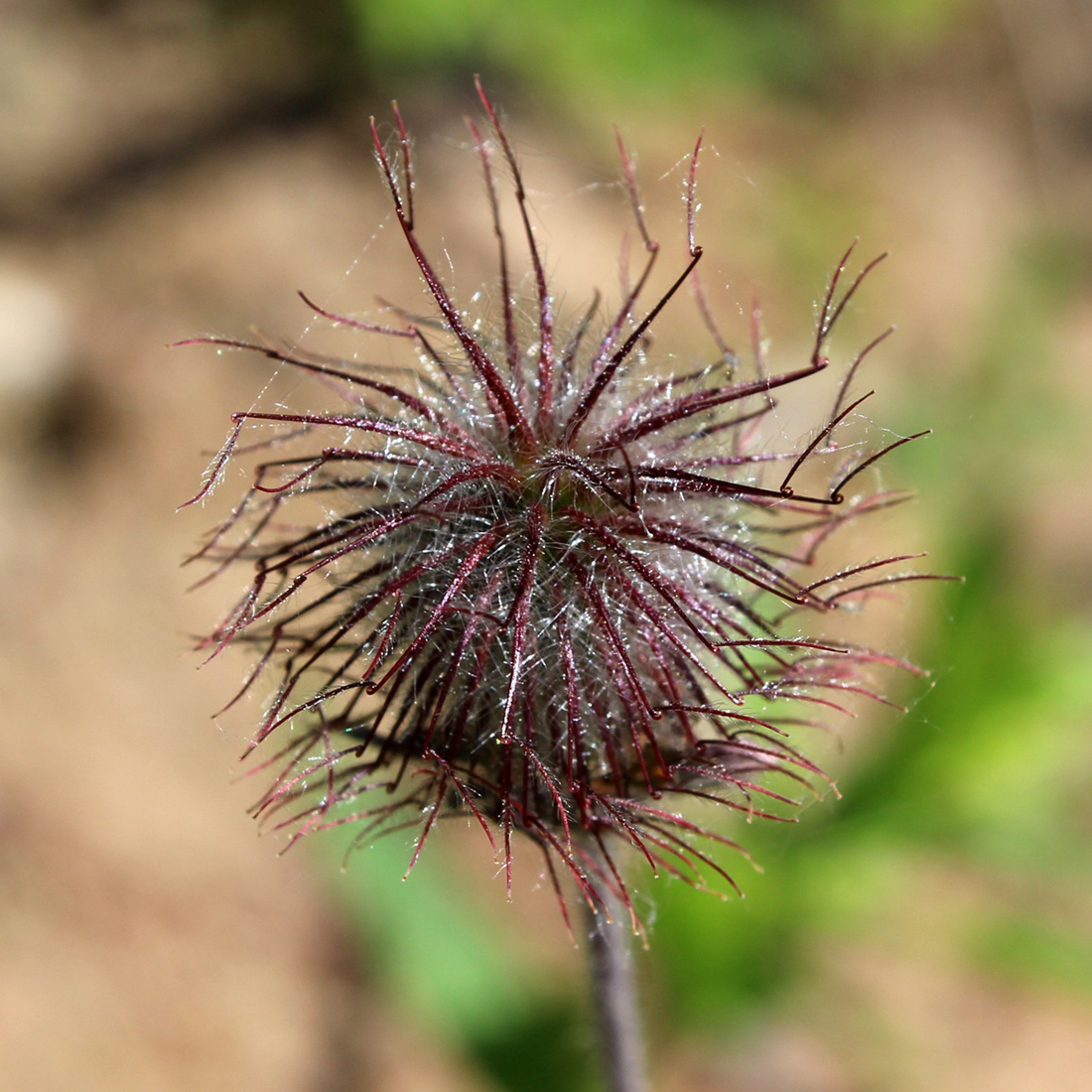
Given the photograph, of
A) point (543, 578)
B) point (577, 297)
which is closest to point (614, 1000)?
point (543, 578)

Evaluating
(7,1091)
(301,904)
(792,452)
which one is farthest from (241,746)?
(792,452)

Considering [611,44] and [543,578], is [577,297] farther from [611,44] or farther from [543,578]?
[543,578]

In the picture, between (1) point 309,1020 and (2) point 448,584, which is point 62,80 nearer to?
(1) point 309,1020

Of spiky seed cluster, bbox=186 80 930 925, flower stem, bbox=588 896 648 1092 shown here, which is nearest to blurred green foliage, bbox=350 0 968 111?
spiky seed cluster, bbox=186 80 930 925

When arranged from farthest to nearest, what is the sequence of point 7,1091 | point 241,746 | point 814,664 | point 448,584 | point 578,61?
point 578,61 < point 241,746 < point 7,1091 < point 814,664 < point 448,584

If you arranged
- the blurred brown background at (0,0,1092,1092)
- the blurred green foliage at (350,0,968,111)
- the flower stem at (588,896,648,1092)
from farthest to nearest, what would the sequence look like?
the blurred green foliage at (350,0,968,111)
the blurred brown background at (0,0,1092,1092)
the flower stem at (588,896,648,1092)

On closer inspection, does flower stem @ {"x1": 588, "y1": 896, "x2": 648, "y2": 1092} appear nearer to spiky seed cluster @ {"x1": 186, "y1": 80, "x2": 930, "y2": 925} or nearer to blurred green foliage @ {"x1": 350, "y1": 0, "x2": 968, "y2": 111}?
spiky seed cluster @ {"x1": 186, "y1": 80, "x2": 930, "y2": 925}
